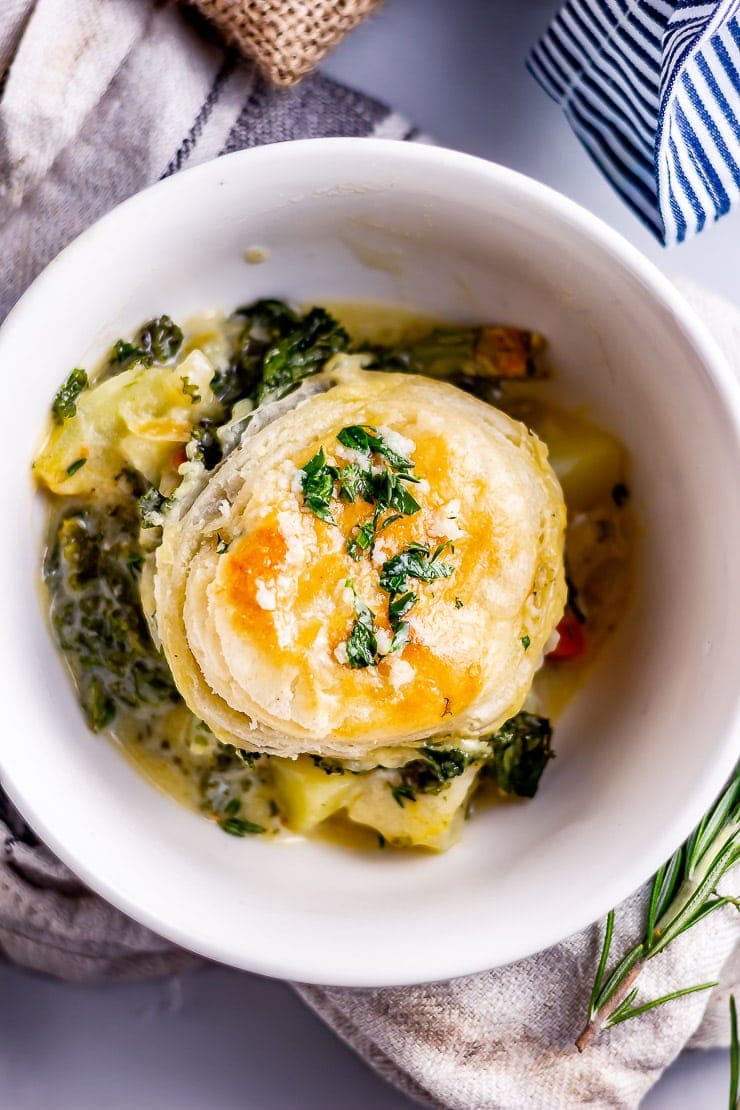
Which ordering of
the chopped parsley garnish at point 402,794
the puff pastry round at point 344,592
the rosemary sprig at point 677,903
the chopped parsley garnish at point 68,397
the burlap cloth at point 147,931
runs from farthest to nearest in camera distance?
the rosemary sprig at point 677,903
the burlap cloth at point 147,931
the chopped parsley garnish at point 402,794
the chopped parsley garnish at point 68,397
the puff pastry round at point 344,592

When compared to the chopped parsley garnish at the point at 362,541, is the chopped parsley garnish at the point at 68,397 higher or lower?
lower

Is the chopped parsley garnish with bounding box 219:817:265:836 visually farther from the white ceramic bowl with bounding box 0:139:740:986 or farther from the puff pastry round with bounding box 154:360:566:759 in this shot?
the puff pastry round with bounding box 154:360:566:759

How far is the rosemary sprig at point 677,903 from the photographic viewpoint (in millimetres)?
2541

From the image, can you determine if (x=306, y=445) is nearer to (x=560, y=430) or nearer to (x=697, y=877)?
(x=560, y=430)

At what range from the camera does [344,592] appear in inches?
80.7

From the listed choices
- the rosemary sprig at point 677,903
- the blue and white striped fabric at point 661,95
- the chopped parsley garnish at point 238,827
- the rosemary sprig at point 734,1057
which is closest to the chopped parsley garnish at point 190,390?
the chopped parsley garnish at point 238,827

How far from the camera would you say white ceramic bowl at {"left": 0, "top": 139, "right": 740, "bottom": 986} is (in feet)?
6.82

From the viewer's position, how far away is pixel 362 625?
6.72ft

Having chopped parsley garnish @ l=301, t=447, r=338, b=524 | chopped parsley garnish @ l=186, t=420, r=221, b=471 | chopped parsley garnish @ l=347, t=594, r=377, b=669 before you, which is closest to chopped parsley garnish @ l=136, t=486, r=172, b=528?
chopped parsley garnish @ l=186, t=420, r=221, b=471

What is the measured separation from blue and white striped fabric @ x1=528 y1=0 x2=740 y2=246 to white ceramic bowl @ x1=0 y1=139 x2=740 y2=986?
0.42 meters

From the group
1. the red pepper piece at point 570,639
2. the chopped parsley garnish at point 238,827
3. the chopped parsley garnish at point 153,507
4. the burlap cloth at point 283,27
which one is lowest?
the chopped parsley garnish at point 238,827

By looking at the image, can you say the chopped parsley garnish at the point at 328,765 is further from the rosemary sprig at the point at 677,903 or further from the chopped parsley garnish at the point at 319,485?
the rosemary sprig at the point at 677,903

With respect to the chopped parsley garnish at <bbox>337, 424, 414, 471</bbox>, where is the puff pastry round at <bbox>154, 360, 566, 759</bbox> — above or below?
below

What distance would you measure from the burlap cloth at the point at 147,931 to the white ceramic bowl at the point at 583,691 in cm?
40
